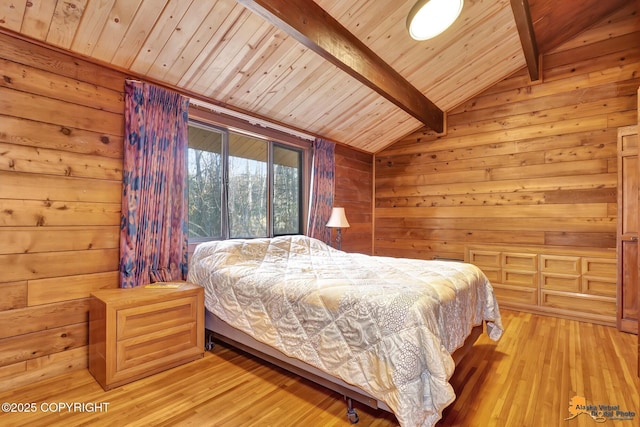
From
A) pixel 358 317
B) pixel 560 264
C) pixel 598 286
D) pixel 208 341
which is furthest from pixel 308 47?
pixel 598 286

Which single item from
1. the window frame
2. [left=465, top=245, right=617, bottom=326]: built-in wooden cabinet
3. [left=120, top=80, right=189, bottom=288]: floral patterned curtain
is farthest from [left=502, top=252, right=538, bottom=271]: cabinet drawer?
[left=120, top=80, right=189, bottom=288]: floral patterned curtain

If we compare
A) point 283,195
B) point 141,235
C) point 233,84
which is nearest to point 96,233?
point 141,235

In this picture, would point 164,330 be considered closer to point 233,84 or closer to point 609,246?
point 233,84

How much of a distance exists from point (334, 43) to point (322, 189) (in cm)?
207

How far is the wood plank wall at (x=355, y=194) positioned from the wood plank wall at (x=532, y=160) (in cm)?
47

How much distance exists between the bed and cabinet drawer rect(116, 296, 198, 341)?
20 cm

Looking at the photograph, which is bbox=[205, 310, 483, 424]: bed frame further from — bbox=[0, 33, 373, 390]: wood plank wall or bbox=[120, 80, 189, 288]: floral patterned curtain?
bbox=[0, 33, 373, 390]: wood plank wall

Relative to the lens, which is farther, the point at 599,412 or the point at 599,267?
the point at 599,267

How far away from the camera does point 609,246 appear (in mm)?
3473

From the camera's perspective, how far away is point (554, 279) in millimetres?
3549

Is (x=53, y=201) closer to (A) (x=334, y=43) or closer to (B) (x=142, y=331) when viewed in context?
(B) (x=142, y=331)

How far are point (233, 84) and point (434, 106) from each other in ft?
9.09

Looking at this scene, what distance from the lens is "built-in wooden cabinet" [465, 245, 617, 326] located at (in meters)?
3.28

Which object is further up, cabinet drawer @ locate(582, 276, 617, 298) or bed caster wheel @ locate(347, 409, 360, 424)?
cabinet drawer @ locate(582, 276, 617, 298)
